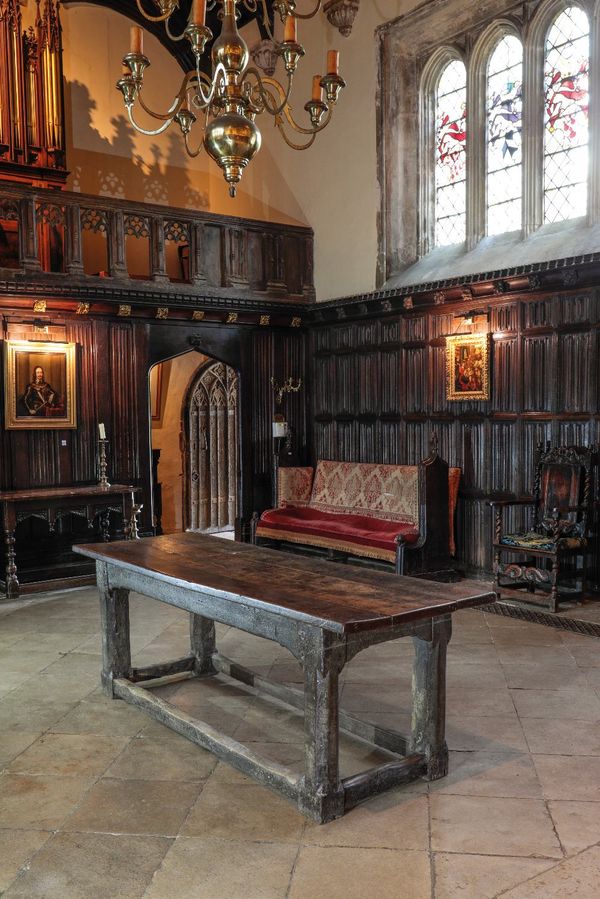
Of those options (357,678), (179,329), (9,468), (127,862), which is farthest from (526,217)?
(127,862)

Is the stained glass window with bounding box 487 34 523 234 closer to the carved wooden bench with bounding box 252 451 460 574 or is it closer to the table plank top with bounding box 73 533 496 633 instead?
the carved wooden bench with bounding box 252 451 460 574

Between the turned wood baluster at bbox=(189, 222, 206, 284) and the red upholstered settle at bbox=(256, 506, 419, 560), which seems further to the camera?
the turned wood baluster at bbox=(189, 222, 206, 284)

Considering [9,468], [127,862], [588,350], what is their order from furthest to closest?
[9,468]
[588,350]
[127,862]

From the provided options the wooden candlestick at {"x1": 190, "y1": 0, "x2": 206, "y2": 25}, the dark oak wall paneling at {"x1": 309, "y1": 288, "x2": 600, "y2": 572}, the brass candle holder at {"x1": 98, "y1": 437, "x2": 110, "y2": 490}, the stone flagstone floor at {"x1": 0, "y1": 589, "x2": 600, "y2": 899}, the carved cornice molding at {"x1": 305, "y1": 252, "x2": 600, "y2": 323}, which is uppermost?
the wooden candlestick at {"x1": 190, "y1": 0, "x2": 206, "y2": 25}

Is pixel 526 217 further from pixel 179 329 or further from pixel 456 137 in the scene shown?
pixel 179 329

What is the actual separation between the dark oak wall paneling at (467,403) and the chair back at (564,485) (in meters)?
0.19

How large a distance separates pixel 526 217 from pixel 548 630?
13.6ft

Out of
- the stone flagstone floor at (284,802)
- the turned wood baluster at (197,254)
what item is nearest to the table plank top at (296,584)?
the stone flagstone floor at (284,802)

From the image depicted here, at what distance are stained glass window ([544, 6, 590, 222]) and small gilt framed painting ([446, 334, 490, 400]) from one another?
4.65 ft

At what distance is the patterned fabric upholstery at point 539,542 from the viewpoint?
6.95m

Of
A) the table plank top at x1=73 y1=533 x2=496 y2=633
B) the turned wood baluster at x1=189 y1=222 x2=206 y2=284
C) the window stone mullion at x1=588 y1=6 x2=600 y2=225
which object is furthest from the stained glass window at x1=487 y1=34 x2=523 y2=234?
the table plank top at x1=73 y1=533 x2=496 y2=633

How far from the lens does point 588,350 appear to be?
7.23 metres

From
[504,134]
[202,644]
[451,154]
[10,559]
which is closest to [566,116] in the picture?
[504,134]

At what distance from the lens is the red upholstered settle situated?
26.0ft
